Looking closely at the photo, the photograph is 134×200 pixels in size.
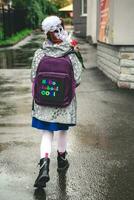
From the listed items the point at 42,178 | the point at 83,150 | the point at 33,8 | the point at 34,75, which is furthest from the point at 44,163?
the point at 33,8

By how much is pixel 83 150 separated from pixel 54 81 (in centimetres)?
162

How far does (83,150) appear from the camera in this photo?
7.00m

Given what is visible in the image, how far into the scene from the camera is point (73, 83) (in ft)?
18.9

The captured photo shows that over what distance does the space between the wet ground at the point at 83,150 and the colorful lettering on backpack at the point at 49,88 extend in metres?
0.93

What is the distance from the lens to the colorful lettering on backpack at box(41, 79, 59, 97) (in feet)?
18.6

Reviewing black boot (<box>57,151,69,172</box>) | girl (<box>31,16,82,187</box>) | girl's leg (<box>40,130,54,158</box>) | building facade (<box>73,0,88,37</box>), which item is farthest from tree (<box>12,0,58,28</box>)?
girl's leg (<box>40,130,54,158</box>)

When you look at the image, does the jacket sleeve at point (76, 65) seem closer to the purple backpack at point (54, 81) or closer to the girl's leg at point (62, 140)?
the purple backpack at point (54, 81)

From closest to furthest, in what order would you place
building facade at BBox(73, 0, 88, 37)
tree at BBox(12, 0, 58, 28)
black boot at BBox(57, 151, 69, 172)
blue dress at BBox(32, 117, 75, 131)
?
blue dress at BBox(32, 117, 75, 131)
black boot at BBox(57, 151, 69, 172)
building facade at BBox(73, 0, 88, 37)
tree at BBox(12, 0, 58, 28)

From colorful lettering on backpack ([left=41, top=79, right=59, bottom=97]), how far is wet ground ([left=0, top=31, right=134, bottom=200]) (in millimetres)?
932

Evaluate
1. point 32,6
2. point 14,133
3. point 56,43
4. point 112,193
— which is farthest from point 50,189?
point 32,6

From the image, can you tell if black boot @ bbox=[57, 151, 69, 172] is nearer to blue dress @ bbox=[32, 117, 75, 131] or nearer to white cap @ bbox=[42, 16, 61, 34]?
blue dress @ bbox=[32, 117, 75, 131]

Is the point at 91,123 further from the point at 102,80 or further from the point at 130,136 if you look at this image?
the point at 102,80

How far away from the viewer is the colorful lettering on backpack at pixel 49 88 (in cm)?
566

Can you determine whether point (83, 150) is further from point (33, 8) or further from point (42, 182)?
point (33, 8)
